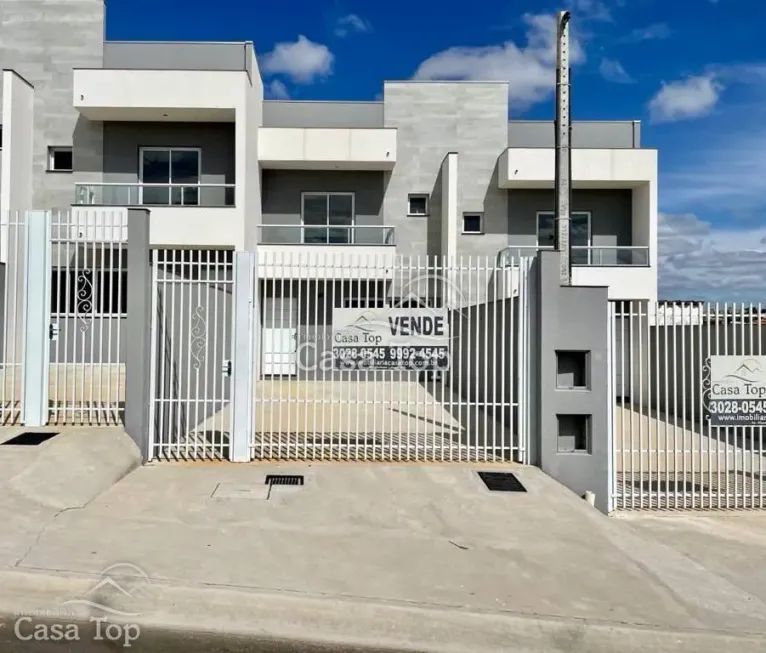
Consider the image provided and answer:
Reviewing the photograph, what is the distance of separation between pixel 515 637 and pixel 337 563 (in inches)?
58.1

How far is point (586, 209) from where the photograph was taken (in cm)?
2138

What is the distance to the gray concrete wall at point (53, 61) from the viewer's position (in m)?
18.4

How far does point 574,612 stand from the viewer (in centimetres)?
387

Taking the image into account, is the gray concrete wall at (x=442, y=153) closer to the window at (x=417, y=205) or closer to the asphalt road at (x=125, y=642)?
the window at (x=417, y=205)

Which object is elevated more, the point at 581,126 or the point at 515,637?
the point at 581,126

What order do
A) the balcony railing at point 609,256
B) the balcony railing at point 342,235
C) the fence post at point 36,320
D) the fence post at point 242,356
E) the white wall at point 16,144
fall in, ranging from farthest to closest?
the balcony railing at point 609,256 → the balcony railing at point 342,235 → the white wall at point 16,144 → the fence post at point 36,320 → the fence post at point 242,356

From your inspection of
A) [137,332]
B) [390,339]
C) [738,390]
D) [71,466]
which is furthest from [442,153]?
[71,466]

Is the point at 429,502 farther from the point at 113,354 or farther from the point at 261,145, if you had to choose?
the point at 261,145

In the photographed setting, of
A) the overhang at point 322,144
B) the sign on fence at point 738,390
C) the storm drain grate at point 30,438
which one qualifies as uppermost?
the overhang at point 322,144

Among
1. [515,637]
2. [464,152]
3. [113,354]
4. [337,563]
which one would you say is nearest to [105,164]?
[113,354]

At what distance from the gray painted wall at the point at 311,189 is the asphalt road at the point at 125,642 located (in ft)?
59.1

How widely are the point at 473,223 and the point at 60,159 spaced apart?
13678 mm

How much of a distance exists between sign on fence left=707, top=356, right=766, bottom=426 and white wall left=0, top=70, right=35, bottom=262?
17467 millimetres

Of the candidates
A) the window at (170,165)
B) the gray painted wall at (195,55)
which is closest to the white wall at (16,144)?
the window at (170,165)
